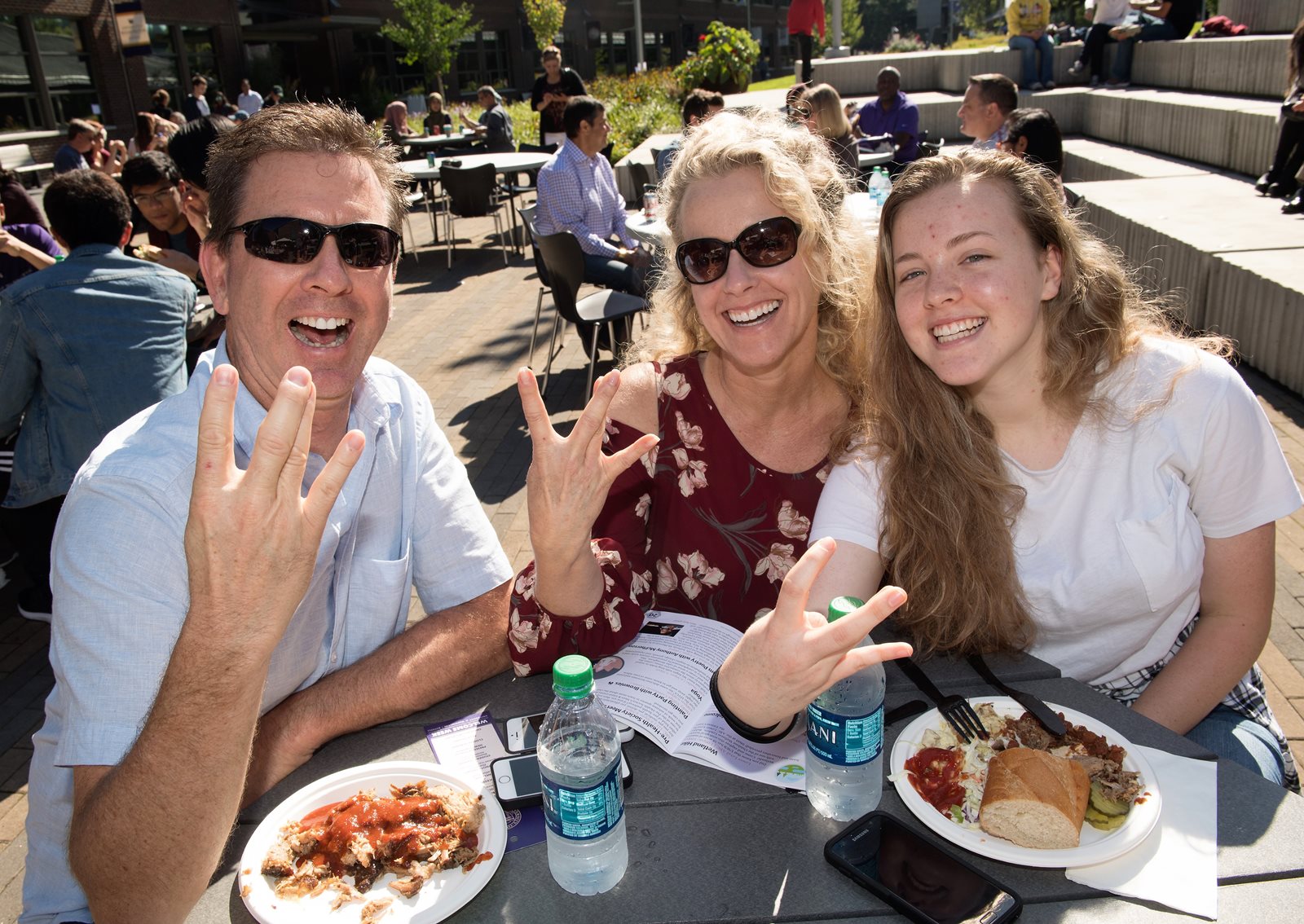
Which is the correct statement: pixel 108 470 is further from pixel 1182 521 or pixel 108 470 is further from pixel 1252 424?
pixel 1252 424

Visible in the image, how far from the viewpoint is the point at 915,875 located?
1.25 meters

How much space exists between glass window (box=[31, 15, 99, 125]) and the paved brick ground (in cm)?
1744

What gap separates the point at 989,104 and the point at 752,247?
21.8 feet

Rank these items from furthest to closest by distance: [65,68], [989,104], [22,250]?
[65,68] → [989,104] → [22,250]

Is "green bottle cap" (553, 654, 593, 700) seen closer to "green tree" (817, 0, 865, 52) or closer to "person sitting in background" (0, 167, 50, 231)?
"person sitting in background" (0, 167, 50, 231)

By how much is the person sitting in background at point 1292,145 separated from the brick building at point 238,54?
47.1 ft

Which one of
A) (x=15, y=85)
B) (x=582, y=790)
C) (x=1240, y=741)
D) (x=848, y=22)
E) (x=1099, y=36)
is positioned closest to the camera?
(x=582, y=790)

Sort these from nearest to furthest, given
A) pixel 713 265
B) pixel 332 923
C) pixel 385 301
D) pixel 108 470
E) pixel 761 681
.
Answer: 1. pixel 332 923
2. pixel 761 681
3. pixel 108 470
4. pixel 385 301
5. pixel 713 265

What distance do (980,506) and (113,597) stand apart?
171cm

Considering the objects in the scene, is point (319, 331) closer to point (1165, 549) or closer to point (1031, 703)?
point (1031, 703)

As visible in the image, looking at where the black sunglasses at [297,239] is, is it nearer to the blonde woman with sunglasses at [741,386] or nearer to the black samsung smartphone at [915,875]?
the blonde woman with sunglasses at [741,386]

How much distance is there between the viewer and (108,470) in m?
1.58

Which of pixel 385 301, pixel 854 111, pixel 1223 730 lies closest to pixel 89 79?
pixel 854 111

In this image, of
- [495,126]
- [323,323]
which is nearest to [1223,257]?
[323,323]
